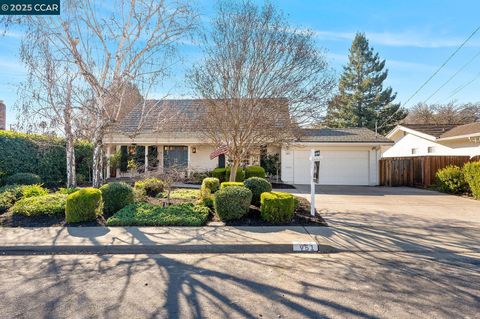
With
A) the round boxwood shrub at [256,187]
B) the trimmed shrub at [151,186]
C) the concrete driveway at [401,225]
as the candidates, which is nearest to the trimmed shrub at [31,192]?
the trimmed shrub at [151,186]

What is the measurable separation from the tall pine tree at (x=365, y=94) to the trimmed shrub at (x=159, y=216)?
28066 millimetres

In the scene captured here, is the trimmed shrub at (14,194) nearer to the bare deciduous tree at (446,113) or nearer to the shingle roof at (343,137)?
the shingle roof at (343,137)

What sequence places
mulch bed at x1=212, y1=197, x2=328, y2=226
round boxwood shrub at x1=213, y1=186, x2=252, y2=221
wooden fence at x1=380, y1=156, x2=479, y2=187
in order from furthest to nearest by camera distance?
wooden fence at x1=380, y1=156, x2=479, y2=187, round boxwood shrub at x1=213, y1=186, x2=252, y2=221, mulch bed at x1=212, y1=197, x2=328, y2=226

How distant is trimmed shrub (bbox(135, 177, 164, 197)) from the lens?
10266 mm

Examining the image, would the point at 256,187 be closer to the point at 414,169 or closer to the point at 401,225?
the point at 401,225

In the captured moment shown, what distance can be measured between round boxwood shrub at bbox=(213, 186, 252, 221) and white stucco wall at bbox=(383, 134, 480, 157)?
14655mm

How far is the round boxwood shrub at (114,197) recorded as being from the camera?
744cm

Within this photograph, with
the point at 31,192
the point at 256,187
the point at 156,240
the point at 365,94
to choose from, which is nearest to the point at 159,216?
the point at 156,240

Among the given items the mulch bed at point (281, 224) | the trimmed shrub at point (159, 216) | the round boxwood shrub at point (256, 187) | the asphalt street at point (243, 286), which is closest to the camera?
the asphalt street at point (243, 286)

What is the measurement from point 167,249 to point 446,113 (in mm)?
36987

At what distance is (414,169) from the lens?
15.8 m

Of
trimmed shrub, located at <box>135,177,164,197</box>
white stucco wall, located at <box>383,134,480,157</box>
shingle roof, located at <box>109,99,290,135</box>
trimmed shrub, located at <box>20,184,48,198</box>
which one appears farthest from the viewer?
white stucco wall, located at <box>383,134,480,157</box>

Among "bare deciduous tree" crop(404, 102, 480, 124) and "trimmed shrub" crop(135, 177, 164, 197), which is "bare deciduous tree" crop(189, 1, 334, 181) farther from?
"bare deciduous tree" crop(404, 102, 480, 124)

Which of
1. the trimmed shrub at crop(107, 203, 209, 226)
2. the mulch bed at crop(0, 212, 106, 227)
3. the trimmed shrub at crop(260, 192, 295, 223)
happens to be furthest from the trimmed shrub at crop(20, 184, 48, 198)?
the trimmed shrub at crop(260, 192, 295, 223)
